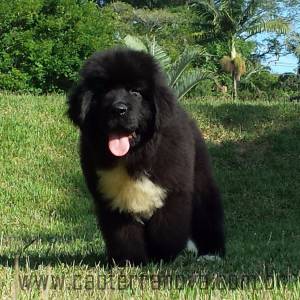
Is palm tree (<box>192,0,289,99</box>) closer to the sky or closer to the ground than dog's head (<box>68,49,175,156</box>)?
closer to the sky

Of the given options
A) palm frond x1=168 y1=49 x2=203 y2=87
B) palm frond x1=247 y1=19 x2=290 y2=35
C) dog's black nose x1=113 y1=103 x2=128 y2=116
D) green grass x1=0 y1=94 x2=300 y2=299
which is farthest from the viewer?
palm frond x1=247 y1=19 x2=290 y2=35

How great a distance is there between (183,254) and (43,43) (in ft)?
61.5

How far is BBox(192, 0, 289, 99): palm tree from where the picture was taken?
34.4 m

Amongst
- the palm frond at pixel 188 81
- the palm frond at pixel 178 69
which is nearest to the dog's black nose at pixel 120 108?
the palm frond at pixel 188 81

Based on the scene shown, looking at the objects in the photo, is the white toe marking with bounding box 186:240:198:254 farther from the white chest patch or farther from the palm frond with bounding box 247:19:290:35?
the palm frond with bounding box 247:19:290:35

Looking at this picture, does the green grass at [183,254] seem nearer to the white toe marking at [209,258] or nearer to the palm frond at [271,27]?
the white toe marking at [209,258]

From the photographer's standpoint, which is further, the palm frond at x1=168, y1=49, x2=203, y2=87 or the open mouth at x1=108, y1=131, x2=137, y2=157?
the palm frond at x1=168, y1=49, x2=203, y2=87

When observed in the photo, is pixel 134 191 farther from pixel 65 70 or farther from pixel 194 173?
pixel 65 70

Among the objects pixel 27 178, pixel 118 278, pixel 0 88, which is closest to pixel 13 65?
pixel 0 88

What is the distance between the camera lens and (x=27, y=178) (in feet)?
40.6

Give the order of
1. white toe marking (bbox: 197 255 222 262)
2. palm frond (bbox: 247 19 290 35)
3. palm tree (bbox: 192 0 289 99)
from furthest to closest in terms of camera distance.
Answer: palm tree (bbox: 192 0 289 99) → palm frond (bbox: 247 19 290 35) → white toe marking (bbox: 197 255 222 262)

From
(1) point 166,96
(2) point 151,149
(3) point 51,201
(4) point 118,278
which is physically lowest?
(3) point 51,201

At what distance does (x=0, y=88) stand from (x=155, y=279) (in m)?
20.8

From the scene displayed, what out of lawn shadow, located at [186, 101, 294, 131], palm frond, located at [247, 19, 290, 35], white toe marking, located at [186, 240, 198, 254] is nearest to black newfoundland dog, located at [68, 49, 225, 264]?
white toe marking, located at [186, 240, 198, 254]
